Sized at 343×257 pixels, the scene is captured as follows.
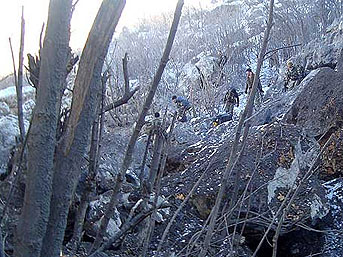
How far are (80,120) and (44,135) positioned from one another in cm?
9

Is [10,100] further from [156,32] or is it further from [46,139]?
[156,32]

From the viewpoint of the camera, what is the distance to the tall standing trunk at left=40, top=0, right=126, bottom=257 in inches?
38.8

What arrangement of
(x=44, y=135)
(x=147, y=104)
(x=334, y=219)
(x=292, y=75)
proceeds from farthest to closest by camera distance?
(x=292, y=75)
(x=334, y=219)
(x=147, y=104)
(x=44, y=135)

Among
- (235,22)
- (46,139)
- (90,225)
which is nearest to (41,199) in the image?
(46,139)

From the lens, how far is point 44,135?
959 millimetres

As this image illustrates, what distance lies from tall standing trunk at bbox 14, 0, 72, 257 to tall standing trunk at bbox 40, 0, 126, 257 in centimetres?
4

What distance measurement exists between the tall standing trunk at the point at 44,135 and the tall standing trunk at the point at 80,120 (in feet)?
0.14

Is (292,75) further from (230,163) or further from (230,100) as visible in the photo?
(230,163)

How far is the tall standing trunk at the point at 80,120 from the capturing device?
3.24ft

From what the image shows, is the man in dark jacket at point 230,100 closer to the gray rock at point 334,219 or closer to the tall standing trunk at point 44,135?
the gray rock at point 334,219

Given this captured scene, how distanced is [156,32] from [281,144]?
61.8 feet

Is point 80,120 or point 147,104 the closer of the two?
point 80,120

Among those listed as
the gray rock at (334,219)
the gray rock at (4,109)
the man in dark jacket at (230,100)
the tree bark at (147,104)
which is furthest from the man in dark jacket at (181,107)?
the man in dark jacket at (230,100)

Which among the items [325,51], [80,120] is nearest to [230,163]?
[80,120]
